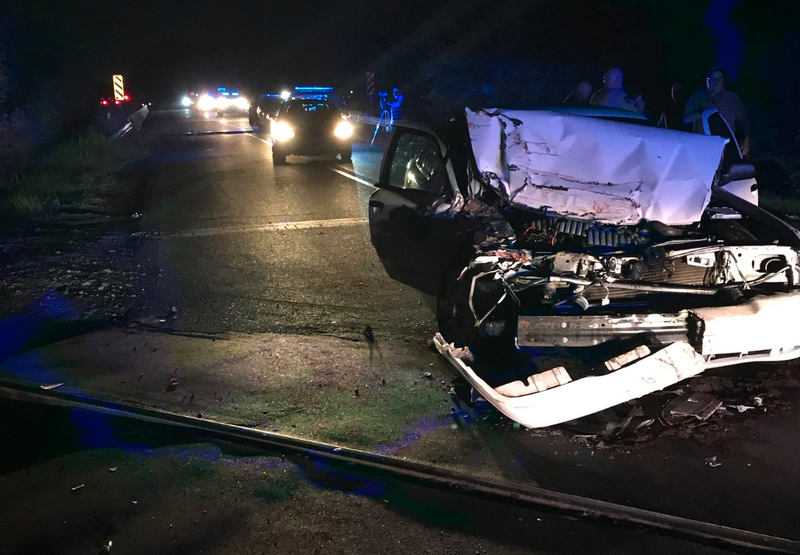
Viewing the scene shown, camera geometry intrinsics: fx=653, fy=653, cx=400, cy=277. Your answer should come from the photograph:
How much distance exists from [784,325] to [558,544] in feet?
6.71

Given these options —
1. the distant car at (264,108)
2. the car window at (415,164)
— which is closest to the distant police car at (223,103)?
the distant car at (264,108)

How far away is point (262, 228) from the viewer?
9469 millimetres

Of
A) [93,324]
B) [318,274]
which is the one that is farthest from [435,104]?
[93,324]

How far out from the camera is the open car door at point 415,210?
540 cm

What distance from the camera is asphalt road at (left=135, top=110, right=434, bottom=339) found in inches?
242

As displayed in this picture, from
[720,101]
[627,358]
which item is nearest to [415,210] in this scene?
[627,358]

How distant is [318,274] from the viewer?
7.35 metres

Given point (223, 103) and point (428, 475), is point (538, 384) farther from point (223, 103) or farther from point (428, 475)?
point (223, 103)

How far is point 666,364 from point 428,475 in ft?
5.07

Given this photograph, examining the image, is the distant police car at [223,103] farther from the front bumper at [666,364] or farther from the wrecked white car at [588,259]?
the front bumper at [666,364]

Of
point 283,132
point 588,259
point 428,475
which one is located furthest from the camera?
point 283,132

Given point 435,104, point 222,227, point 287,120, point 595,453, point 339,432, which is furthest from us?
point 435,104

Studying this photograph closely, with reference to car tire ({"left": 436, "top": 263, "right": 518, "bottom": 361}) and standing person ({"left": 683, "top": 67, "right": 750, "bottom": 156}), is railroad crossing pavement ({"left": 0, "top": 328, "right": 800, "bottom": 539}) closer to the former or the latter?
car tire ({"left": 436, "top": 263, "right": 518, "bottom": 361})

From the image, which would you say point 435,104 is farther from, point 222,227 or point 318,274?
point 318,274
